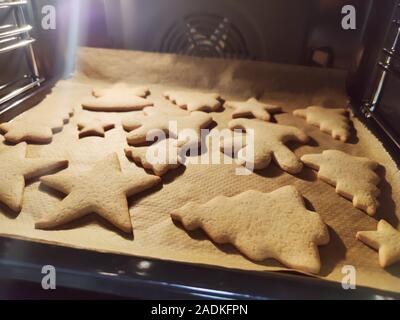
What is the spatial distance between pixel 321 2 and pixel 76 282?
3.49ft

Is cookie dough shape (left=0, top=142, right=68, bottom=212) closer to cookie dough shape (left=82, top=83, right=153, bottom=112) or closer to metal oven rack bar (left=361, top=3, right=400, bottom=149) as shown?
cookie dough shape (left=82, top=83, right=153, bottom=112)

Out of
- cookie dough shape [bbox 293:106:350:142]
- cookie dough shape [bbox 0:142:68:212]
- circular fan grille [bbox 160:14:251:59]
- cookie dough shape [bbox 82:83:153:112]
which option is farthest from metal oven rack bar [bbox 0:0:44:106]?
cookie dough shape [bbox 293:106:350:142]

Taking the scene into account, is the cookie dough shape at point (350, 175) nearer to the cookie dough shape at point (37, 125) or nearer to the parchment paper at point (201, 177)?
the parchment paper at point (201, 177)

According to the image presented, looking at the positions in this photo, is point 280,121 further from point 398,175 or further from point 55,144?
point 55,144

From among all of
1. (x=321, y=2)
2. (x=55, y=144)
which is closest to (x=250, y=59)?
(x=321, y=2)

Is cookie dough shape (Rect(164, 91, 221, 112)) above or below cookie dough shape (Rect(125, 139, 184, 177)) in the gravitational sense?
above

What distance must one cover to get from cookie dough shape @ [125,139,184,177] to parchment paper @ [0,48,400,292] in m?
0.02

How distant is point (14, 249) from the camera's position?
54 cm

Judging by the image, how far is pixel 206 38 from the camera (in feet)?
4.03

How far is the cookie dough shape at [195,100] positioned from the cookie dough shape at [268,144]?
0.12 metres

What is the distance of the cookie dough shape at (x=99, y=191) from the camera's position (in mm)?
659

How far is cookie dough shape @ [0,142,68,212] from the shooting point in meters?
0.71

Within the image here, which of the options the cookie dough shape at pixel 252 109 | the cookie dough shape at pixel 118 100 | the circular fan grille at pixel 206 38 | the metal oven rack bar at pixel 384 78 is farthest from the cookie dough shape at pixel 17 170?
the metal oven rack bar at pixel 384 78

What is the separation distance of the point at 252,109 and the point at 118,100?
1.42 feet
